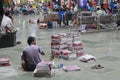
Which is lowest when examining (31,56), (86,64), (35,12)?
(35,12)

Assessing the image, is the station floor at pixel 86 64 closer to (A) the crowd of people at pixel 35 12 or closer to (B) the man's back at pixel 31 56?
(B) the man's back at pixel 31 56

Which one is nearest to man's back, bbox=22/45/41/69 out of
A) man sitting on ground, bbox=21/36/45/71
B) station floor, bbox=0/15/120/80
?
man sitting on ground, bbox=21/36/45/71

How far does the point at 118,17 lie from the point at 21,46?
31.7ft

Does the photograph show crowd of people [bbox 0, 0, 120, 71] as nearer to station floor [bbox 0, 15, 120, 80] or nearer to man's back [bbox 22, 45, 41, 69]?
man's back [bbox 22, 45, 41, 69]

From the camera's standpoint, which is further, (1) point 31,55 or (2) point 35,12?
(2) point 35,12

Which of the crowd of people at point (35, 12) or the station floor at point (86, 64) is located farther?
the crowd of people at point (35, 12)

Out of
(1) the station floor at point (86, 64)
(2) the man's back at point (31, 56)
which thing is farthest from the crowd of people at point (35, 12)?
(1) the station floor at point (86, 64)

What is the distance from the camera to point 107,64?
35.5 feet

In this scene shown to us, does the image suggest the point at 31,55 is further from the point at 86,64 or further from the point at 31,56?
the point at 86,64

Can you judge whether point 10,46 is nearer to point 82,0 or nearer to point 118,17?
point 118,17

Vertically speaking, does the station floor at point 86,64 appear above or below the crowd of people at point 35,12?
below

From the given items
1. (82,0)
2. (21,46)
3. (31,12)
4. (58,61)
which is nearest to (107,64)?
(58,61)

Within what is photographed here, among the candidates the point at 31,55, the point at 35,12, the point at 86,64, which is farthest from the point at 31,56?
the point at 35,12

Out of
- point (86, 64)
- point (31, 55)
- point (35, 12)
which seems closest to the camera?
point (31, 55)
